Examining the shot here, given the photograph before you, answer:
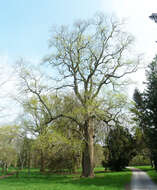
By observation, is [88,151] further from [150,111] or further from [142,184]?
[150,111]

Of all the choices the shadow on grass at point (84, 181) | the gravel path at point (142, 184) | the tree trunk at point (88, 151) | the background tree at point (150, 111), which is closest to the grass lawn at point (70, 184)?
the shadow on grass at point (84, 181)

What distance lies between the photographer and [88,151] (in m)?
18.4

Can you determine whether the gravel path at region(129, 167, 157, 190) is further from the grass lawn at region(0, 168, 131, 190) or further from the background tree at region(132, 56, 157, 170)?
the background tree at region(132, 56, 157, 170)

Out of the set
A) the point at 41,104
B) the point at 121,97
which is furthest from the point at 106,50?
the point at 41,104

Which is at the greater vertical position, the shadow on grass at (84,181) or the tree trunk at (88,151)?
the tree trunk at (88,151)

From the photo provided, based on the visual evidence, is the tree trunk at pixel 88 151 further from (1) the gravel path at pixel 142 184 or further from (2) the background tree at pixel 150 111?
(2) the background tree at pixel 150 111

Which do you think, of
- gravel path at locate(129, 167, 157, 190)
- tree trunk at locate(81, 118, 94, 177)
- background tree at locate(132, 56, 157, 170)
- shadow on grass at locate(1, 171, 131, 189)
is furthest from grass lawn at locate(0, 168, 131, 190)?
background tree at locate(132, 56, 157, 170)

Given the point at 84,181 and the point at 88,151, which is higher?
the point at 88,151

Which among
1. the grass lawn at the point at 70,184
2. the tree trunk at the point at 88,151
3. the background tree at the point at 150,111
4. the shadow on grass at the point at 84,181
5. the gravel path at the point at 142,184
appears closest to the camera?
the grass lawn at the point at 70,184

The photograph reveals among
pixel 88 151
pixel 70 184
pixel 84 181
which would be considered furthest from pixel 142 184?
pixel 70 184

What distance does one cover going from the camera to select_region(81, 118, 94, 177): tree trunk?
60.0 ft

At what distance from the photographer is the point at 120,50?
20.3 meters

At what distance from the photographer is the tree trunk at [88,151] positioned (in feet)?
60.0

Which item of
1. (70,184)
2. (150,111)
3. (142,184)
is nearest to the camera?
(70,184)
